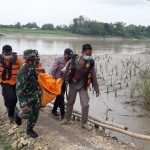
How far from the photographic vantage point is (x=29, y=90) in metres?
3.98

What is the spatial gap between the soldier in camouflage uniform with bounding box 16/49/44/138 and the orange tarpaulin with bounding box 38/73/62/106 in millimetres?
184

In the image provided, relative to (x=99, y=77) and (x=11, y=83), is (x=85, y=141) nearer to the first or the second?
(x=11, y=83)

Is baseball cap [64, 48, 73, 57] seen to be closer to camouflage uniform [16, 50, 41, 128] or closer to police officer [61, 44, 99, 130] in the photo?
police officer [61, 44, 99, 130]

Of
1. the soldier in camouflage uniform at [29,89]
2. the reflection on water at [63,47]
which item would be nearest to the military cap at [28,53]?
the soldier in camouflage uniform at [29,89]

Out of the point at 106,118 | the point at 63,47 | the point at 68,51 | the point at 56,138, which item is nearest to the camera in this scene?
the point at 56,138

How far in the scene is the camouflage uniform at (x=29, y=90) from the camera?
3.83 meters

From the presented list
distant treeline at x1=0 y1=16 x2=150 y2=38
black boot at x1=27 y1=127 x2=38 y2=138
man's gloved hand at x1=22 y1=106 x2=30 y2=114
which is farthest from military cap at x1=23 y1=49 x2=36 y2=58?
distant treeline at x1=0 y1=16 x2=150 y2=38

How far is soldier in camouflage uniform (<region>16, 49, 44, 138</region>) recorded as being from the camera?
12.6 feet

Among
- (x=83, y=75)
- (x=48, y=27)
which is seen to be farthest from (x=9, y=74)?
(x=48, y=27)

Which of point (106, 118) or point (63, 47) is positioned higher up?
point (63, 47)

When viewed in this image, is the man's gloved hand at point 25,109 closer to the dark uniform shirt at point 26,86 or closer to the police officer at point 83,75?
the dark uniform shirt at point 26,86

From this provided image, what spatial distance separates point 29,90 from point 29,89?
2 cm

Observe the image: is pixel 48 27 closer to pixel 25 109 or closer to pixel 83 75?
pixel 83 75

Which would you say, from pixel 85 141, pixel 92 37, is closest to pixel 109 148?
pixel 85 141
